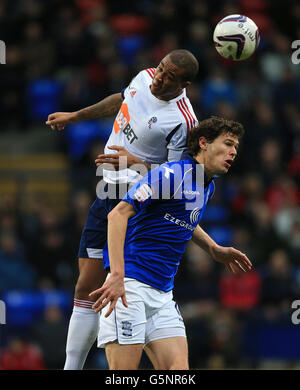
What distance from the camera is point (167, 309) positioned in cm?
648

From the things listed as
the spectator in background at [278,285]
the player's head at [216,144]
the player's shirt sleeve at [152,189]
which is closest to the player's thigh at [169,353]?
the player's shirt sleeve at [152,189]

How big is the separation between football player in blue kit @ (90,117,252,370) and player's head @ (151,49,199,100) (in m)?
0.45

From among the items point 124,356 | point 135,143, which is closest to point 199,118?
point 135,143

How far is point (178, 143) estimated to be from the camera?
22.2ft

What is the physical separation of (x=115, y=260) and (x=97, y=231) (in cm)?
130

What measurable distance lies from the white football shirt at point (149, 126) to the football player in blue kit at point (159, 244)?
295 mm

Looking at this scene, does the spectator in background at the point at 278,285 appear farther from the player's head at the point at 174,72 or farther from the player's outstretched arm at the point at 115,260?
the player's outstretched arm at the point at 115,260

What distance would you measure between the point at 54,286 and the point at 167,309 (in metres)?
5.91

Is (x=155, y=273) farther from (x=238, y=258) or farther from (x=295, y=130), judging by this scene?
(x=295, y=130)

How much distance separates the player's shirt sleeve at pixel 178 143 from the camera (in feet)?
22.2

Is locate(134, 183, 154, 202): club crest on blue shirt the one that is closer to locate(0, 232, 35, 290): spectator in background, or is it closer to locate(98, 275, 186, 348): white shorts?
locate(98, 275, 186, 348): white shorts

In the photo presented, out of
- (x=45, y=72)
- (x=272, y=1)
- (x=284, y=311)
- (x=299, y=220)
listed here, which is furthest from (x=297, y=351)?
(x=272, y=1)

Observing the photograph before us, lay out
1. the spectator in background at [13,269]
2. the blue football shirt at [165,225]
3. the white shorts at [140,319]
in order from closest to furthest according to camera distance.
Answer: the white shorts at [140,319] → the blue football shirt at [165,225] → the spectator in background at [13,269]

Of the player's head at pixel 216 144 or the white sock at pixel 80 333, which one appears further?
the white sock at pixel 80 333
